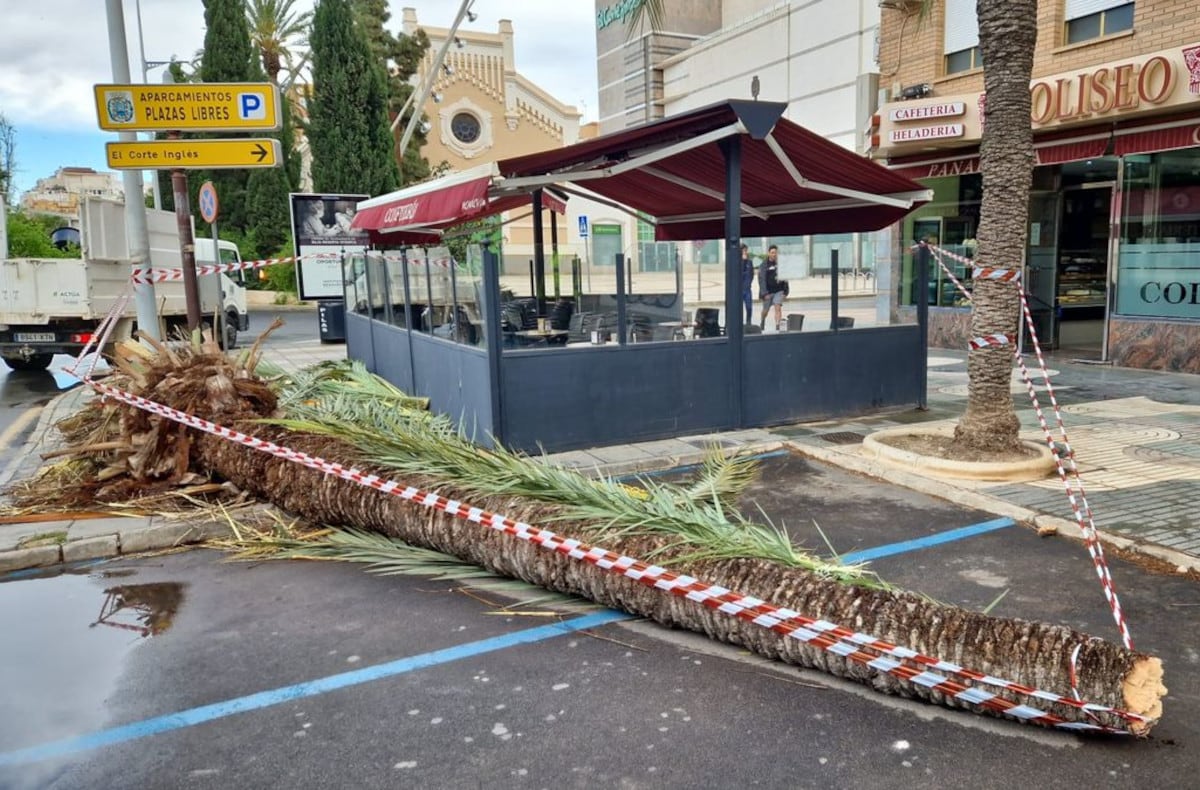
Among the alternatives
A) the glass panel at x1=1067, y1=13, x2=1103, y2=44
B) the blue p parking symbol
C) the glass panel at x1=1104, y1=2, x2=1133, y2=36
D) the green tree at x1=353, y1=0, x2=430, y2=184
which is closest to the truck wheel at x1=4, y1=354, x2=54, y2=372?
the blue p parking symbol

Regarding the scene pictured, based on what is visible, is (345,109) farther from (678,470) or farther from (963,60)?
(678,470)

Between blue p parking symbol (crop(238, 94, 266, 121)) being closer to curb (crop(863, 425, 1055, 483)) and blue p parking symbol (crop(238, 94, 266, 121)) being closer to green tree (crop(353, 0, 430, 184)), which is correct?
curb (crop(863, 425, 1055, 483))

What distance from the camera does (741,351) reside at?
8.98 meters

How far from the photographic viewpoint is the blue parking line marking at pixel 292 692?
11.5ft

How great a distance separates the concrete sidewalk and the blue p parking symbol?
410cm

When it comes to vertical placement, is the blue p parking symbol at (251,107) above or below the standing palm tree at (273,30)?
below

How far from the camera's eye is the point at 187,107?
32.3 feet

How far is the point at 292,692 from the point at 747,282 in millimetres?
6347

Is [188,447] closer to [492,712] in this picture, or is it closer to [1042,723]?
[492,712]

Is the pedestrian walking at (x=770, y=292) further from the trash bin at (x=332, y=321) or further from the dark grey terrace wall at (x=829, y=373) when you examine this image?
the trash bin at (x=332, y=321)

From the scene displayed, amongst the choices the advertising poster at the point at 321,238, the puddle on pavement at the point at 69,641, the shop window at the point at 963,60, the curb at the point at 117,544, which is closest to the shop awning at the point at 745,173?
the curb at the point at 117,544

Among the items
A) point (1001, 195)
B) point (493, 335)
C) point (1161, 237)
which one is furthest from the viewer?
point (1161, 237)

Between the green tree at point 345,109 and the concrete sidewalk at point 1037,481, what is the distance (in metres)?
22.7

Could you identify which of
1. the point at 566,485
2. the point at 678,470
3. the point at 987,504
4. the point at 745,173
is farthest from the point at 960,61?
the point at 566,485
